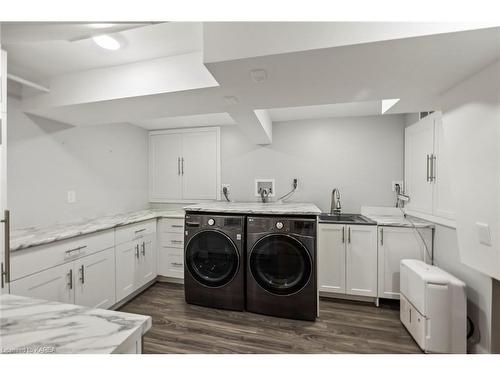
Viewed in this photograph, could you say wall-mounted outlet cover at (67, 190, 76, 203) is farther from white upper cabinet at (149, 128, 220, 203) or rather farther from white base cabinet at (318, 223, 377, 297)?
white base cabinet at (318, 223, 377, 297)

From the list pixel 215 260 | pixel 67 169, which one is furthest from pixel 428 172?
pixel 67 169

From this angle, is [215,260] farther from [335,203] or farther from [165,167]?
[165,167]

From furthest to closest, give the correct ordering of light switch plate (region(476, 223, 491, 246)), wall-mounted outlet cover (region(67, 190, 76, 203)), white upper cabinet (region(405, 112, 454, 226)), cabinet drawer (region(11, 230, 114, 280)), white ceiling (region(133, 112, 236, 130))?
white ceiling (region(133, 112, 236, 130)) < wall-mounted outlet cover (region(67, 190, 76, 203)) < white upper cabinet (region(405, 112, 454, 226)) < cabinet drawer (region(11, 230, 114, 280)) < light switch plate (region(476, 223, 491, 246))

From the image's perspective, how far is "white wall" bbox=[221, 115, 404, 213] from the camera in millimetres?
2730

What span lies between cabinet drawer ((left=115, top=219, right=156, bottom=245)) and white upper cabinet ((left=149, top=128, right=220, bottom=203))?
750mm

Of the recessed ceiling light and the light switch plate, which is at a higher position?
the recessed ceiling light

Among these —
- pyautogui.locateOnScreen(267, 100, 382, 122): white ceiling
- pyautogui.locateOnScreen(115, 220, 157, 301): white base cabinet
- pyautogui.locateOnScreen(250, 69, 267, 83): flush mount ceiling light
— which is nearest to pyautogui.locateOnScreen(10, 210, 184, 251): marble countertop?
pyautogui.locateOnScreen(115, 220, 157, 301): white base cabinet

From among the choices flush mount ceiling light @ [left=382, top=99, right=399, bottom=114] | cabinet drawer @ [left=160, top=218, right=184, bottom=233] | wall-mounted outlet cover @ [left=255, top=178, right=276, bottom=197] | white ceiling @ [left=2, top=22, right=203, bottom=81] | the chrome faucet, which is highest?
white ceiling @ [left=2, top=22, right=203, bottom=81]

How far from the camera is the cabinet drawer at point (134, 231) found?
2207 millimetres

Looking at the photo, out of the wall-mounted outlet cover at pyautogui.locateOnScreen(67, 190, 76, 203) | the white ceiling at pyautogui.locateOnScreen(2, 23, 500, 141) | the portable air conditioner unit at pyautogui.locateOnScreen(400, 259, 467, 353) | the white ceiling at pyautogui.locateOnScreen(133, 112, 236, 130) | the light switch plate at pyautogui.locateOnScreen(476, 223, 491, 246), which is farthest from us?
the white ceiling at pyautogui.locateOnScreen(133, 112, 236, 130)

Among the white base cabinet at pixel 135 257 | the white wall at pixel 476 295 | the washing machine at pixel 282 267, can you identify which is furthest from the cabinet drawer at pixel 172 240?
the white wall at pixel 476 295
